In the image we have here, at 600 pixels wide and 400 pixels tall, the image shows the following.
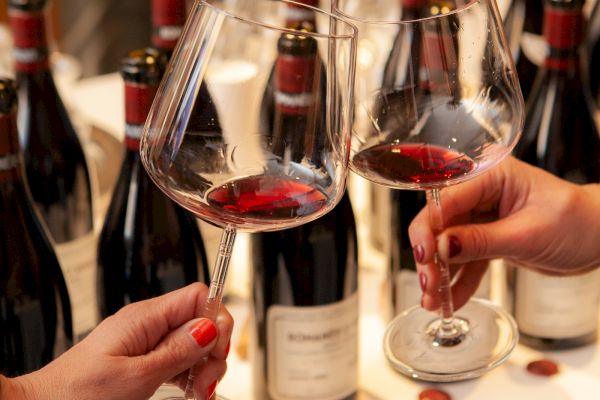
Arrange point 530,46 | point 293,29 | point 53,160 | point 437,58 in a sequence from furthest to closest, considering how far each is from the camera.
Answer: point 530,46 < point 53,160 < point 437,58 < point 293,29

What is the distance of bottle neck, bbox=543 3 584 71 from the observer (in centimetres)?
116

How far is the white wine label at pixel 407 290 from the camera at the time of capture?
1236mm

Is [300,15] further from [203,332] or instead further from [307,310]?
[203,332]

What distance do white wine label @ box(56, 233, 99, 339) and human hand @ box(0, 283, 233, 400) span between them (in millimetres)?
480

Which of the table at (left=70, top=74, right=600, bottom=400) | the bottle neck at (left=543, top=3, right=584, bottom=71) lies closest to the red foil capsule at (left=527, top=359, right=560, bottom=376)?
the table at (left=70, top=74, right=600, bottom=400)

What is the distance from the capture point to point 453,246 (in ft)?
3.17

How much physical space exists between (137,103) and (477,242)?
0.39 metres

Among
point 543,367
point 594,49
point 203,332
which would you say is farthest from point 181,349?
point 594,49

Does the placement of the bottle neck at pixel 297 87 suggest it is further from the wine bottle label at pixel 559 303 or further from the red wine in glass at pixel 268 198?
the wine bottle label at pixel 559 303

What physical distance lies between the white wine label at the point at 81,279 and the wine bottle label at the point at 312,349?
0.27 m

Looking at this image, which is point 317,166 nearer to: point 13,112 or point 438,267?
point 438,267

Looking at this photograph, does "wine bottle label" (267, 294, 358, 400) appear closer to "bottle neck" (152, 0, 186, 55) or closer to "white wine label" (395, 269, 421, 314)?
"white wine label" (395, 269, 421, 314)

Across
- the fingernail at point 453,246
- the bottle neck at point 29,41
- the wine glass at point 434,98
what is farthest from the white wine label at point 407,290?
the bottle neck at point 29,41

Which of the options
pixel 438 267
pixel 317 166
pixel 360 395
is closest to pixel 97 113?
pixel 360 395
